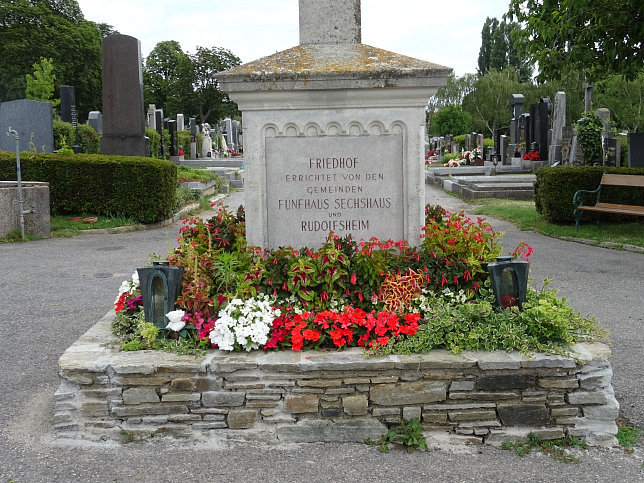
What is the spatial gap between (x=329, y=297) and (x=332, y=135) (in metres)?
1.16

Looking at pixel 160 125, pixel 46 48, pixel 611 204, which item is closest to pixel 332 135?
pixel 611 204

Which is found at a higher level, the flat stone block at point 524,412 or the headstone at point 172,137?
the headstone at point 172,137

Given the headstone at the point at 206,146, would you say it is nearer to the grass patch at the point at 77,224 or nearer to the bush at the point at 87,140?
the bush at the point at 87,140

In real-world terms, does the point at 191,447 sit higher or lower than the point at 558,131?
lower

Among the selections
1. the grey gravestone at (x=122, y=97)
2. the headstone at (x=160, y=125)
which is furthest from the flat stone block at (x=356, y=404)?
the headstone at (x=160, y=125)

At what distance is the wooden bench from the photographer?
1064 centimetres

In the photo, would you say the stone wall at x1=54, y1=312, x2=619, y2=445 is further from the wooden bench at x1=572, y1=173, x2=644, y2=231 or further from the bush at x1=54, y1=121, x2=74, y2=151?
the bush at x1=54, y1=121, x2=74, y2=151

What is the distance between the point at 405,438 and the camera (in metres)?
3.43

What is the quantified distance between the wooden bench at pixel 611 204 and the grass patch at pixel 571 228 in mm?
261

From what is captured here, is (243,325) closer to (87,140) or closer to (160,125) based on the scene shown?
(87,140)

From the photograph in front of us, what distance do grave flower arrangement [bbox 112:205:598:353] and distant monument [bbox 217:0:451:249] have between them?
195 millimetres

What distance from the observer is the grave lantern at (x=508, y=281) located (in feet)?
13.0

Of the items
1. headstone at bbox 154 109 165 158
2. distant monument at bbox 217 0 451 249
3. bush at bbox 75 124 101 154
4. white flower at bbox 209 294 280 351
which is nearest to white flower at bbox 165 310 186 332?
white flower at bbox 209 294 280 351

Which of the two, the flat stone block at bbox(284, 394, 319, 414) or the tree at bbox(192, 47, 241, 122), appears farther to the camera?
the tree at bbox(192, 47, 241, 122)
